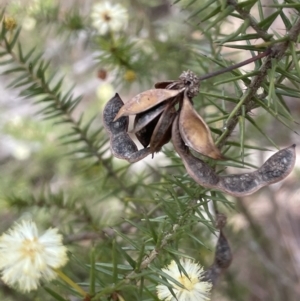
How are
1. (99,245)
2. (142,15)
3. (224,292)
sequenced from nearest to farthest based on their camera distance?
(99,245) → (224,292) → (142,15)

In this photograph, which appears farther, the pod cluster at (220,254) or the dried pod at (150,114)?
the pod cluster at (220,254)

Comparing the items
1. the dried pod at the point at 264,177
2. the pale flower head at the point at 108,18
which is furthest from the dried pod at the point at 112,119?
the pale flower head at the point at 108,18

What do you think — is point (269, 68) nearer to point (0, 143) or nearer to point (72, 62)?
point (72, 62)

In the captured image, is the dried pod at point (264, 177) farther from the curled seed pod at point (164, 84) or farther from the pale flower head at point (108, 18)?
the pale flower head at point (108, 18)

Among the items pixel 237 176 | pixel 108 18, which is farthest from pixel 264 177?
pixel 108 18

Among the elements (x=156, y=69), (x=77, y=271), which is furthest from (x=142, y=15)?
(x=77, y=271)

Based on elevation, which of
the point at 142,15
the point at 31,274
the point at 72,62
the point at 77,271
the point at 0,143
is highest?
the point at 72,62

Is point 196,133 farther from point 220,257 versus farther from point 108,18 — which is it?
point 108,18
